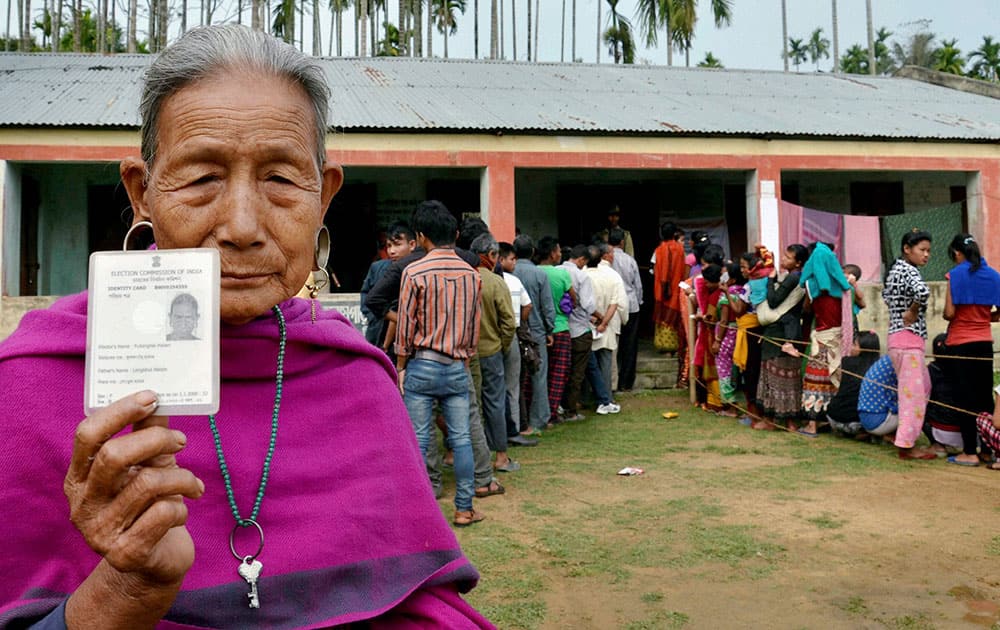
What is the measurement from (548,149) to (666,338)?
9.80ft

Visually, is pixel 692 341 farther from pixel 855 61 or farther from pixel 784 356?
pixel 855 61

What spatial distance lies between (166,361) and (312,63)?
632 millimetres

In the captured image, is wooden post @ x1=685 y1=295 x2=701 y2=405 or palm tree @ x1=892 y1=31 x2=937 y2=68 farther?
palm tree @ x1=892 y1=31 x2=937 y2=68

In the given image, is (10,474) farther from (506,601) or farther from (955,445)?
(955,445)

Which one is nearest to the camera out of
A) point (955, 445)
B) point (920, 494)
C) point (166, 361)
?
point (166, 361)

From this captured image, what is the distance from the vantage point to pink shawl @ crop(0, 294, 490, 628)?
1118mm

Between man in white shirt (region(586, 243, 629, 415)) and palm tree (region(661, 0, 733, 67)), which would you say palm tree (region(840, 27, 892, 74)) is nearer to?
palm tree (region(661, 0, 733, 67))

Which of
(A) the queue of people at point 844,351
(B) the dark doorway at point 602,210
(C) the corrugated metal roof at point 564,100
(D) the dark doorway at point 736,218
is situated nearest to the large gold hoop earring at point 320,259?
(A) the queue of people at point 844,351

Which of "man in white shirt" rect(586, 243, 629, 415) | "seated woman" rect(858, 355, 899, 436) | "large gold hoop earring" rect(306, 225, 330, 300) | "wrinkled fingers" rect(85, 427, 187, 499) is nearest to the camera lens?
"wrinkled fingers" rect(85, 427, 187, 499)

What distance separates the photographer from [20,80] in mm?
12719

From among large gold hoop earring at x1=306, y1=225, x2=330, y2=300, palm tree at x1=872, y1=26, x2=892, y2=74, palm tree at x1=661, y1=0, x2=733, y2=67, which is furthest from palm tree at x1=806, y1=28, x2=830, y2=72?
large gold hoop earring at x1=306, y1=225, x2=330, y2=300

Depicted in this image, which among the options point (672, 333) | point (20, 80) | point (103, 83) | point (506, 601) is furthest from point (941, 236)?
Answer: point (20, 80)

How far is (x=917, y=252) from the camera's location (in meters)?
6.60

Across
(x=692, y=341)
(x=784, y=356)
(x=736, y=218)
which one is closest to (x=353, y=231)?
(x=692, y=341)
